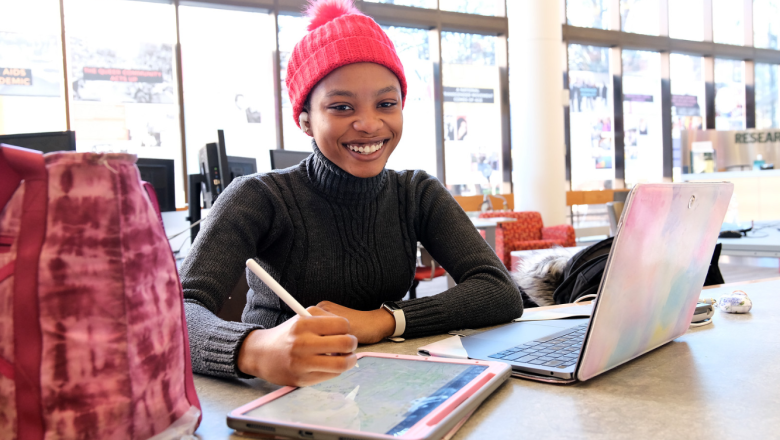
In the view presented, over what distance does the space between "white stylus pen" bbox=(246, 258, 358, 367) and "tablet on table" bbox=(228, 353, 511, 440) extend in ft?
0.31

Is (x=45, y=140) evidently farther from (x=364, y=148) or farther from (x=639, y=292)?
(x=639, y=292)

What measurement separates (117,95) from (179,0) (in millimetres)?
1236

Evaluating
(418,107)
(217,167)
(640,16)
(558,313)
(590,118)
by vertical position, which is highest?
(640,16)

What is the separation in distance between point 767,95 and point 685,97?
7.18 ft

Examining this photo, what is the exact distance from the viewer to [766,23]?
10305mm

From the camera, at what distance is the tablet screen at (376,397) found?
523 mm

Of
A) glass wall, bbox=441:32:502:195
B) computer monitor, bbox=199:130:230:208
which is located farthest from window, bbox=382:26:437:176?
computer monitor, bbox=199:130:230:208

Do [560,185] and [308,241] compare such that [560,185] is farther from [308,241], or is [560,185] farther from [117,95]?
[308,241]

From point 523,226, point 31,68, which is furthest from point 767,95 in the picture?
point 31,68

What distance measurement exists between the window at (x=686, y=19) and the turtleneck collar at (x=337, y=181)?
32.1ft

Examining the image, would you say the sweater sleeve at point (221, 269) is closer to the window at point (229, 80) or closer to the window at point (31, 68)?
the window at point (229, 80)

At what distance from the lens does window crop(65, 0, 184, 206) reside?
19.2 ft

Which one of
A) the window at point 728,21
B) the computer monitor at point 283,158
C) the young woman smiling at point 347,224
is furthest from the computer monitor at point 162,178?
the window at point 728,21

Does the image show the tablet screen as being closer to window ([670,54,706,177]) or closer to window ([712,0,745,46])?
window ([670,54,706,177])
